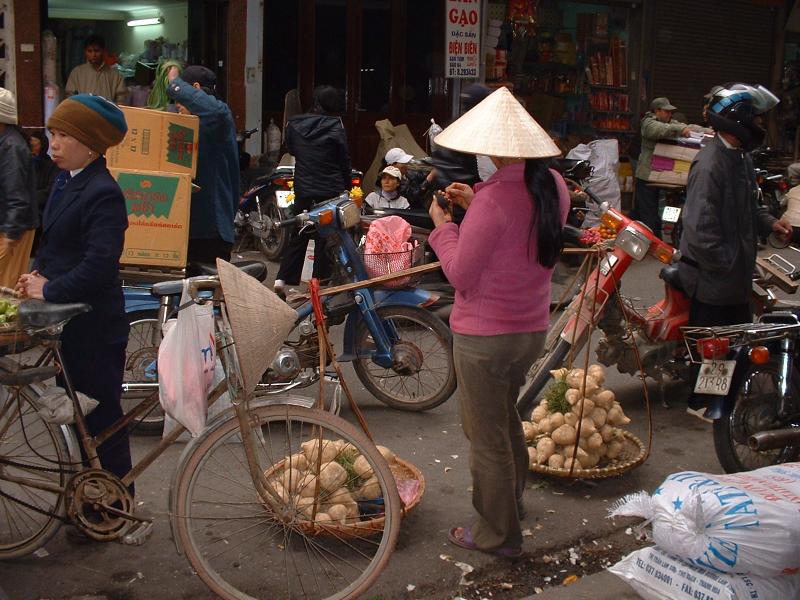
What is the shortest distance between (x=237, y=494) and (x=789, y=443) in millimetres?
2469

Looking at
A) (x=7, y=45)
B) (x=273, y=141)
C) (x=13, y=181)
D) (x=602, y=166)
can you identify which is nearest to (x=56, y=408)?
(x=13, y=181)

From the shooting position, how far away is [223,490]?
4.09 metres

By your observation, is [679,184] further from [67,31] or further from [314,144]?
[67,31]

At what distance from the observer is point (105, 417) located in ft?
12.6

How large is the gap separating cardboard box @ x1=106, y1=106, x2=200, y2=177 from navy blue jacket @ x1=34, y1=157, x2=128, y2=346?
1686mm

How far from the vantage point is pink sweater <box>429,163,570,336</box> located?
139 inches

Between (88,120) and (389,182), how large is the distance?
5060 mm

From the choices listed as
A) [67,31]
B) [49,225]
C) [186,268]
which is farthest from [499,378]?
[67,31]

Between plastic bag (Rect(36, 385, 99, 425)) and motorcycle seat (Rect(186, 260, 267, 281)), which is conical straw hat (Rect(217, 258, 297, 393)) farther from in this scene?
plastic bag (Rect(36, 385, 99, 425))

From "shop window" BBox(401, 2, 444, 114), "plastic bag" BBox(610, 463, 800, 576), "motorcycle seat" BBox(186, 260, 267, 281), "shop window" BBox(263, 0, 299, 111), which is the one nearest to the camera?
"plastic bag" BBox(610, 463, 800, 576)

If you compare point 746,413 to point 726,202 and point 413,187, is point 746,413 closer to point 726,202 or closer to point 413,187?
point 726,202

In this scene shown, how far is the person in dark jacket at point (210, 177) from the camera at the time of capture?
20.1 ft

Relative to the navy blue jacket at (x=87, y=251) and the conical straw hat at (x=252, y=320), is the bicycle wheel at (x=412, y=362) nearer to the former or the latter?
the navy blue jacket at (x=87, y=251)

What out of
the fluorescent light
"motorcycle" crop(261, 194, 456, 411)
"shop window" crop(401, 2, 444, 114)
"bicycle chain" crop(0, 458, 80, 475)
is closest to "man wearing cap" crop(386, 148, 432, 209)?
"motorcycle" crop(261, 194, 456, 411)
